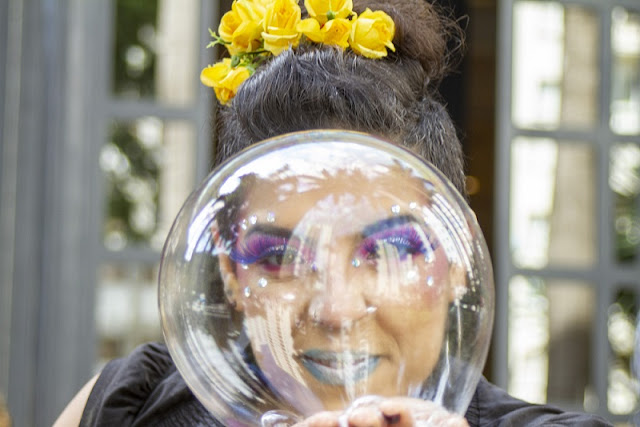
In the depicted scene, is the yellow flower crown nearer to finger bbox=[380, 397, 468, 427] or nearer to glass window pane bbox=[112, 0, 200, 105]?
finger bbox=[380, 397, 468, 427]

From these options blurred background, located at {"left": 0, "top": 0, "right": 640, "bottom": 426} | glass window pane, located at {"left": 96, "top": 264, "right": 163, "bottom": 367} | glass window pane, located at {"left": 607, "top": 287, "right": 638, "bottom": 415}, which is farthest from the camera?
glass window pane, located at {"left": 607, "top": 287, "right": 638, "bottom": 415}

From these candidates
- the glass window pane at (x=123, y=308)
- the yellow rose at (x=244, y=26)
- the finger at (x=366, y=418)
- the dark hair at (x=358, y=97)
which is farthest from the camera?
the glass window pane at (x=123, y=308)

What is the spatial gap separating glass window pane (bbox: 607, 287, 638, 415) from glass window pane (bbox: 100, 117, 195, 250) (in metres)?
1.26

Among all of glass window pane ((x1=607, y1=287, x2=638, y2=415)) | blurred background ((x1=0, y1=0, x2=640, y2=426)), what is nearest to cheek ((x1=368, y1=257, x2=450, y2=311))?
blurred background ((x1=0, y1=0, x2=640, y2=426))

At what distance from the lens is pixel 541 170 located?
9.38 feet

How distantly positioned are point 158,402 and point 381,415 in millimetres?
669

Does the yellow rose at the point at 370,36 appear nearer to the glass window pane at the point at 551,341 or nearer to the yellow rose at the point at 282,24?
the yellow rose at the point at 282,24

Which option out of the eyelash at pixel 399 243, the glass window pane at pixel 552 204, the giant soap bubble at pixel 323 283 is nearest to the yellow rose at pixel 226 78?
the giant soap bubble at pixel 323 283

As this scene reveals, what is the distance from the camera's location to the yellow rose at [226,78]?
3.81 feet

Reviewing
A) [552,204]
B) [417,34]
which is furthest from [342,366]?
[552,204]

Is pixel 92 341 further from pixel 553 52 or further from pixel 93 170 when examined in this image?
pixel 553 52

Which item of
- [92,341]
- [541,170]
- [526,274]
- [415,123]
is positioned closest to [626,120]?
[541,170]

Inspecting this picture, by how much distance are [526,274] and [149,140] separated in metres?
1.09

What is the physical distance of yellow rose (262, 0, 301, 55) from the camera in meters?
1.11
